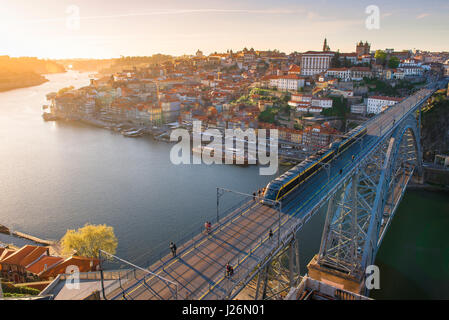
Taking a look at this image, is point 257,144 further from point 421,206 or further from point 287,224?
point 287,224

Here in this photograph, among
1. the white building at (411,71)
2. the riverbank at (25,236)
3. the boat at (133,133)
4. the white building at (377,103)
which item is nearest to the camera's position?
the riverbank at (25,236)

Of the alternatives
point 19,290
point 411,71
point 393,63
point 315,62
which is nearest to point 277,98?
point 315,62

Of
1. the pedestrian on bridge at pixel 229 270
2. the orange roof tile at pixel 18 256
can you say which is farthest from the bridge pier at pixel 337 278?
the orange roof tile at pixel 18 256

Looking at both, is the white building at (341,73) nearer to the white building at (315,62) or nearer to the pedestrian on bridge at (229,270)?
the white building at (315,62)

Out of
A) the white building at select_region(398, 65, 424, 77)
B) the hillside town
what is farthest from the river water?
the white building at select_region(398, 65, 424, 77)

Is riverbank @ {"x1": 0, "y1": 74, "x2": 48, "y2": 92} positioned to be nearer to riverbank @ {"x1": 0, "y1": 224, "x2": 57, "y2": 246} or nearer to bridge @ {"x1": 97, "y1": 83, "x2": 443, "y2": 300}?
riverbank @ {"x1": 0, "y1": 224, "x2": 57, "y2": 246}

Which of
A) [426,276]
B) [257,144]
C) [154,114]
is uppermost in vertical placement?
[154,114]

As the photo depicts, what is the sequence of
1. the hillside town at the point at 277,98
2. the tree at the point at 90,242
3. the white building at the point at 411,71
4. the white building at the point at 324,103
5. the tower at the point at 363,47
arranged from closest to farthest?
the tree at the point at 90,242, the hillside town at the point at 277,98, the white building at the point at 324,103, the white building at the point at 411,71, the tower at the point at 363,47
